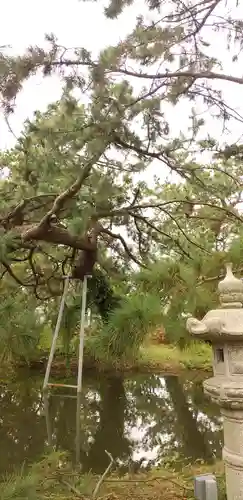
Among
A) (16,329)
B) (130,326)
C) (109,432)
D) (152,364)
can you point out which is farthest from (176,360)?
(130,326)

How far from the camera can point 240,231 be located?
10.1ft

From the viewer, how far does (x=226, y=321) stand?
188 cm

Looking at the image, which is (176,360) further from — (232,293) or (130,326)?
(232,293)

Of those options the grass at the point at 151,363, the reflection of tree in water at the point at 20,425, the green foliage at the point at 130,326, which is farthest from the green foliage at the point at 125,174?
the grass at the point at 151,363

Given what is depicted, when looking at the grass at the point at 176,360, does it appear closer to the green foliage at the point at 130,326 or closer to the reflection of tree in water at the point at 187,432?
the reflection of tree in water at the point at 187,432

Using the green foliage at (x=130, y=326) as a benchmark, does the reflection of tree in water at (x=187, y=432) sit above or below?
below

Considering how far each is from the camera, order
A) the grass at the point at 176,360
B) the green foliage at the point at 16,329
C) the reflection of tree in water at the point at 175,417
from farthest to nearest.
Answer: the grass at the point at 176,360
the reflection of tree in water at the point at 175,417
the green foliage at the point at 16,329

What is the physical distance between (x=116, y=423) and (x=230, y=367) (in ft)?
10.8

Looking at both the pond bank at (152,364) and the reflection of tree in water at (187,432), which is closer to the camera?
the reflection of tree in water at (187,432)

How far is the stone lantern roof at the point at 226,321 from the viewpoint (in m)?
1.86

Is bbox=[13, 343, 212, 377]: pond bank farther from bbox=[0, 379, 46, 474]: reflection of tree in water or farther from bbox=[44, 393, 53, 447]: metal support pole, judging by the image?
bbox=[44, 393, 53, 447]: metal support pole

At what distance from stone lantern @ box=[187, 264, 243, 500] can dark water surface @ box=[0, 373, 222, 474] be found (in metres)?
1.61

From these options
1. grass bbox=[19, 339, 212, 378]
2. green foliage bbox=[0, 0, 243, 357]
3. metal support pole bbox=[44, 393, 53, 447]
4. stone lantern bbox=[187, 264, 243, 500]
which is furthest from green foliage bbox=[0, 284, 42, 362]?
grass bbox=[19, 339, 212, 378]

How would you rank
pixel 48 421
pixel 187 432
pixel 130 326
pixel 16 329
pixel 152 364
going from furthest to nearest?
pixel 152 364
pixel 48 421
pixel 187 432
pixel 16 329
pixel 130 326
